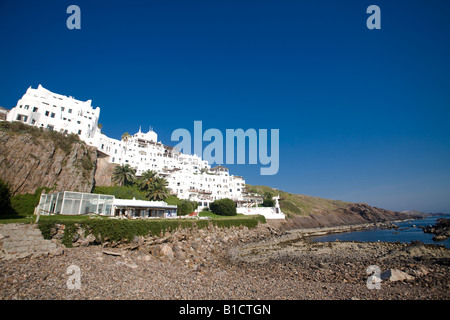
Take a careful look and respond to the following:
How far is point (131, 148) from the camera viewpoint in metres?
71.1

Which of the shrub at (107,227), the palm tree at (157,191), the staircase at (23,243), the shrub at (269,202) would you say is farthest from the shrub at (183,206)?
the staircase at (23,243)

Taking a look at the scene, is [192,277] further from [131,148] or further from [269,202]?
[131,148]

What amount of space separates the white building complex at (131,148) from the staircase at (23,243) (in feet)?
130

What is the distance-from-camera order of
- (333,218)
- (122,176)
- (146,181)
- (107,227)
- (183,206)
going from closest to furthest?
(107,227), (183,206), (122,176), (146,181), (333,218)

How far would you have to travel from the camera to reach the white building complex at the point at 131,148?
157ft

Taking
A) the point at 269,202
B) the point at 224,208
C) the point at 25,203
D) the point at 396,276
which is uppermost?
the point at 269,202

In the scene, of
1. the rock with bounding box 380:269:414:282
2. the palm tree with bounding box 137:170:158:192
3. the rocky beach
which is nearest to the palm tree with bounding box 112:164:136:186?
the palm tree with bounding box 137:170:158:192

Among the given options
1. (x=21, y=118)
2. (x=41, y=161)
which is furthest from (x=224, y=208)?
(x=21, y=118)

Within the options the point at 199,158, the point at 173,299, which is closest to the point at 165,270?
the point at 173,299

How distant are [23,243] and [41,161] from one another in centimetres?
3046

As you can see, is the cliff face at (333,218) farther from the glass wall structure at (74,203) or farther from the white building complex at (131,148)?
the glass wall structure at (74,203)

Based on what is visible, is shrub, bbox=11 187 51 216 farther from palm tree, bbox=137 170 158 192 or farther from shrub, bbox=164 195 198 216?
shrub, bbox=164 195 198 216

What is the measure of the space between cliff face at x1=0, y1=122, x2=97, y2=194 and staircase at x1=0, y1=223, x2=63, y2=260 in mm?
24145

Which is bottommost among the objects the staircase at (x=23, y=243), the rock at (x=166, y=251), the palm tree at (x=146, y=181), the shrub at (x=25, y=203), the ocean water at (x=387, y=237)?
the ocean water at (x=387, y=237)
